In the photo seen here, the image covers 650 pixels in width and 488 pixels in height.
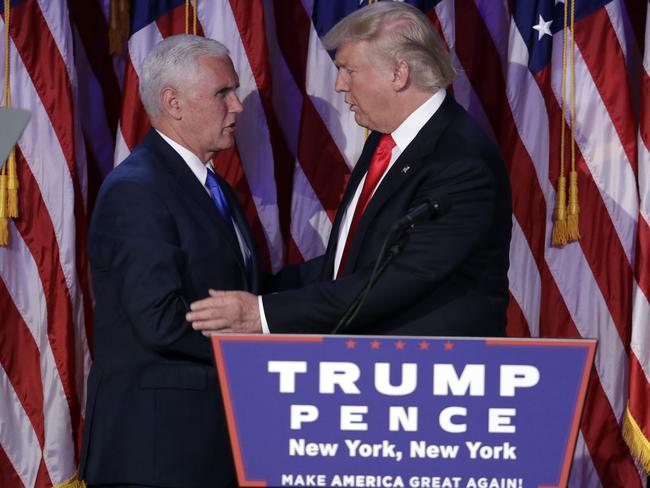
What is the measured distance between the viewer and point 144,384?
287 cm

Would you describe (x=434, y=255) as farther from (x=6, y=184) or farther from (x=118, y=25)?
(x=118, y=25)

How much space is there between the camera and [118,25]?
3857 mm

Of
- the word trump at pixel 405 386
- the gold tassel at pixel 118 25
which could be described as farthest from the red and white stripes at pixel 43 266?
the word trump at pixel 405 386

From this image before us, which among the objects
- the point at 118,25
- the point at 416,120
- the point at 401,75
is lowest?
the point at 416,120

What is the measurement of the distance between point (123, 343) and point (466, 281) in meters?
0.93

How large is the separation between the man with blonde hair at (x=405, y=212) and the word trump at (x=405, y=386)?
52cm

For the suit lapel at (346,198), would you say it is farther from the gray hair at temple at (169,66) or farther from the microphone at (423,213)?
the microphone at (423,213)

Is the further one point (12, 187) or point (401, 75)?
point (12, 187)

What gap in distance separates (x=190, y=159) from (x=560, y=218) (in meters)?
1.30

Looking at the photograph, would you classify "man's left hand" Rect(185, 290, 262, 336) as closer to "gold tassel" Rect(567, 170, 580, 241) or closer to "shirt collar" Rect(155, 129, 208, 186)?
"shirt collar" Rect(155, 129, 208, 186)

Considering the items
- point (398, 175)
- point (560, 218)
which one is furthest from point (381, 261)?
point (560, 218)

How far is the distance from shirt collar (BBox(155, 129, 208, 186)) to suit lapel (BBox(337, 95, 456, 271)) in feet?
1.98

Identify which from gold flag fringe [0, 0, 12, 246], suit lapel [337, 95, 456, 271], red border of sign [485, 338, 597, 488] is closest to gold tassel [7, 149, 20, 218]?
gold flag fringe [0, 0, 12, 246]

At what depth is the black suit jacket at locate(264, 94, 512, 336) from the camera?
249 cm
